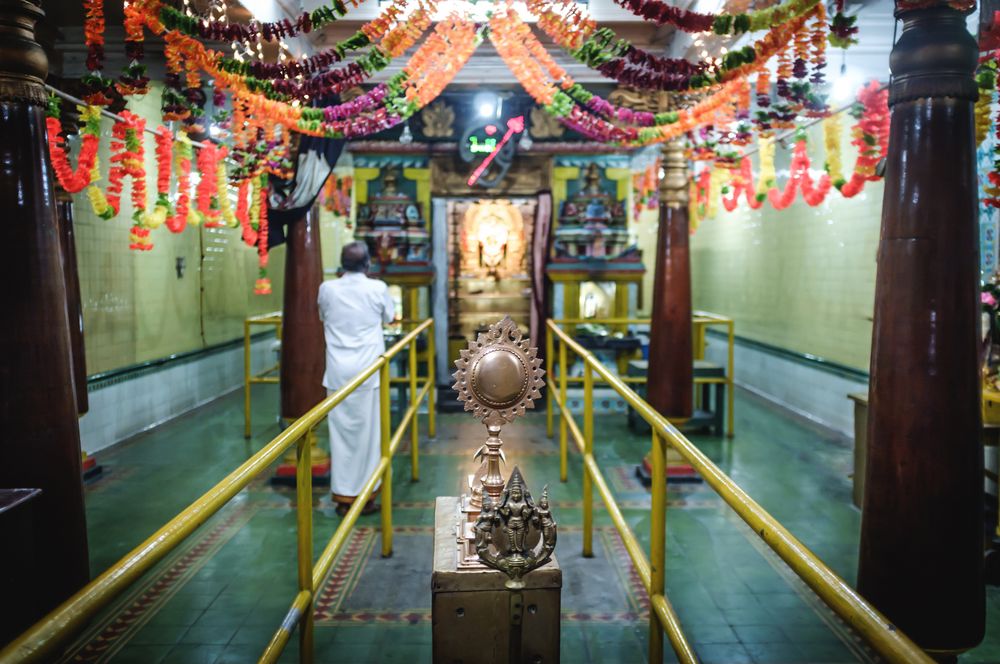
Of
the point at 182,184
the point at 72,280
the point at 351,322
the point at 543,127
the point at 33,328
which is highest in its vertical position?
the point at 543,127

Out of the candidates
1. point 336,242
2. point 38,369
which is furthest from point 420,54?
point 336,242

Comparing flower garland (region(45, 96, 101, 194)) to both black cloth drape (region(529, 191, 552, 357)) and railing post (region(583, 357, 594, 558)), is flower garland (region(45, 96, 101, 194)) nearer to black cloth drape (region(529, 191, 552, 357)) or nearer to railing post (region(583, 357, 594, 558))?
railing post (region(583, 357, 594, 558))

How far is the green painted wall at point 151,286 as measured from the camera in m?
6.86

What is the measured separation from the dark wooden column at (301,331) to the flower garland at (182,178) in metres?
1.22

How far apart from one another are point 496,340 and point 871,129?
374 centimetres

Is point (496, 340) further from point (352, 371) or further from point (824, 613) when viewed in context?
point (352, 371)

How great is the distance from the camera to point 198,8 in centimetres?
520

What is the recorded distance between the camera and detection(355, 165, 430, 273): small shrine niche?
376 inches

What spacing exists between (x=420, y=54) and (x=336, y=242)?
10230mm

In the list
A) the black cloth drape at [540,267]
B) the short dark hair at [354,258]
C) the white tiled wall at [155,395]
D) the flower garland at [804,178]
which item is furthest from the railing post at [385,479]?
the black cloth drape at [540,267]

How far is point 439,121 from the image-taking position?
9.55 metres

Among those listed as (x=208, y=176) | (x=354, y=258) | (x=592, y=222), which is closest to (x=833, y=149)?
(x=354, y=258)

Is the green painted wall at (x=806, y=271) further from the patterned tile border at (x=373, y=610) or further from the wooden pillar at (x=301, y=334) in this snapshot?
the wooden pillar at (x=301, y=334)

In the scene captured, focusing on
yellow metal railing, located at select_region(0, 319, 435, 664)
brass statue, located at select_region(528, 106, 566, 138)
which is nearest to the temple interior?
yellow metal railing, located at select_region(0, 319, 435, 664)
